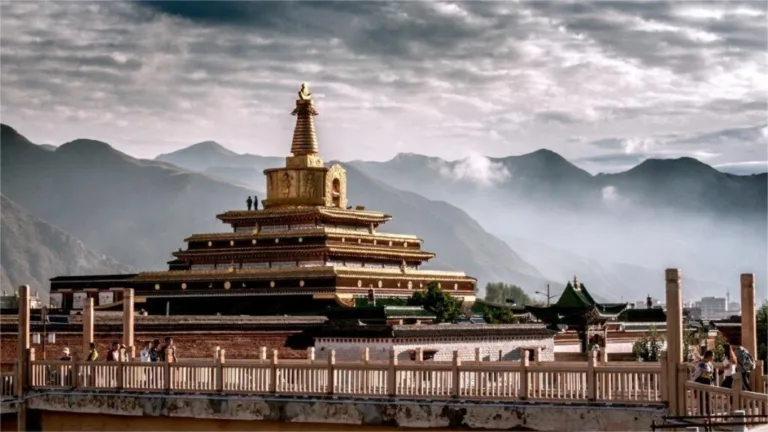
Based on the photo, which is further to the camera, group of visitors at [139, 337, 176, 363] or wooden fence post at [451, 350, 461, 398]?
group of visitors at [139, 337, 176, 363]

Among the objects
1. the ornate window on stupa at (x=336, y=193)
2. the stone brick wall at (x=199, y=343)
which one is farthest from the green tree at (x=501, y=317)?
the stone brick wall at (x=199, y=343)

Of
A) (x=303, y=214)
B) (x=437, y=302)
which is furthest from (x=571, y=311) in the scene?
(x=303, y=214)

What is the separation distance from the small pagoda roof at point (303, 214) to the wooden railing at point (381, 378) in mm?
26803

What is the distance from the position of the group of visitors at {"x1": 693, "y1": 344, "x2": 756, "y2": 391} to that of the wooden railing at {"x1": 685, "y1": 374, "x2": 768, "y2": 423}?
46 centimetres

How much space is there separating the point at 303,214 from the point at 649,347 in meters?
13.9

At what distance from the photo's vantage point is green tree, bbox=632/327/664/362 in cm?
4972

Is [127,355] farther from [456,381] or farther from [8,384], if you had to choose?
[456,381]

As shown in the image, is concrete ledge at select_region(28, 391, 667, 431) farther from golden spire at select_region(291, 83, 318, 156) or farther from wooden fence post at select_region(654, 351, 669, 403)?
golden spire at select_region(291, 83, 318, 156)

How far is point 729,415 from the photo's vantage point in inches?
734

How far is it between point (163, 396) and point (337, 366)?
11.7 feet

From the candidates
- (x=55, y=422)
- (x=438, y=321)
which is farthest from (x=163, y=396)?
(x=438, y=321)

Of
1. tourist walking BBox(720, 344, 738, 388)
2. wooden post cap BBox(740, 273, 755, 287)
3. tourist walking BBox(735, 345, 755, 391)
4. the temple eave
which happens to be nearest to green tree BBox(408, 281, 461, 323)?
the temple eave

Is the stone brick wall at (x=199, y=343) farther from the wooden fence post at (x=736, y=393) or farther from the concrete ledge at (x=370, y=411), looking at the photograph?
the wooden fence post at (x=736, y=393)

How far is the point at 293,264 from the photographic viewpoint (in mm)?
52812
